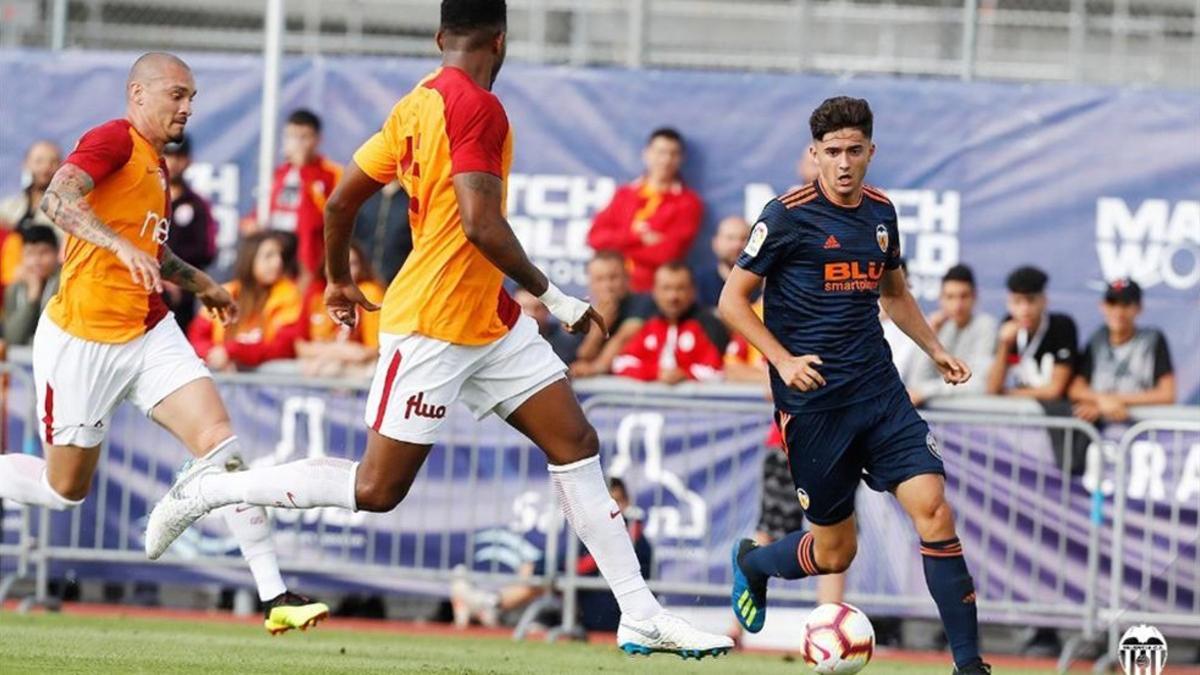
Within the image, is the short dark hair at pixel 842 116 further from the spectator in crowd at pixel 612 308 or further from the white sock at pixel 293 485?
the spectator in crowd at pixel 612 308

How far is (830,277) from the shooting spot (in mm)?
9234

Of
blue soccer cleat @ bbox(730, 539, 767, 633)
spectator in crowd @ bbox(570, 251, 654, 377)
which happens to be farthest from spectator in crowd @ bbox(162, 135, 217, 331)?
blue soccer cleat @ bbox(730, 539, 767, 633)

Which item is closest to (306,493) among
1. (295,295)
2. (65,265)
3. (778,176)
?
(65,265)

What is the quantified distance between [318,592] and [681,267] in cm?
330

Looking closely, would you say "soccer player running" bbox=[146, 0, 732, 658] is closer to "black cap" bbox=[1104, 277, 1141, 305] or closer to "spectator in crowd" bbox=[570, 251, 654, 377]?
"spectator in crowd" bbox=[570, 251, 654, 377]

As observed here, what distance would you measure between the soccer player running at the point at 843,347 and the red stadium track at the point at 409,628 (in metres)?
3.76

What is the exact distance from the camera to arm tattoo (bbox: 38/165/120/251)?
9352 millimetres

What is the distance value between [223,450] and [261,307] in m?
5.66

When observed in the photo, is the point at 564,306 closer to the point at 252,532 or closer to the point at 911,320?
the point at 911,320

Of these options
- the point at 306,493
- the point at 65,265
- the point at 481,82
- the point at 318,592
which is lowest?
the point at 318,592

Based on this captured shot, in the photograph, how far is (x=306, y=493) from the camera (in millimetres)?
9133

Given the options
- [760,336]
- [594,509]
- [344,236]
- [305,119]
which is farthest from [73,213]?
[305,119]

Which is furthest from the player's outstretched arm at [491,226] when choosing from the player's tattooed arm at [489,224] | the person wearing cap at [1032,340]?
the person wearing cap at [1032,340]

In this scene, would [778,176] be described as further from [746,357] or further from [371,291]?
[371,291]
